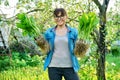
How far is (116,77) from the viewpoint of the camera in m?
9.92

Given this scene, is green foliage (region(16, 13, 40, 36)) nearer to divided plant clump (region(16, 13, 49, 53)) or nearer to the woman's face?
divided plant clump (region(16, 13, 49, 53))

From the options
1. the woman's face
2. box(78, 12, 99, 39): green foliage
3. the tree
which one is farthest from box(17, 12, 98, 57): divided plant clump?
the tree

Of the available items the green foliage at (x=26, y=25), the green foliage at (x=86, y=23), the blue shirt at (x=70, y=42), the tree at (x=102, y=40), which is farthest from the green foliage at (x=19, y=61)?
the green foliage at (x=86, y=23)

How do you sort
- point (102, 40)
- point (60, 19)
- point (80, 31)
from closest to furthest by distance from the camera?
1. point (60, 19)
2. point (80, 31)
3. point (102, 40)

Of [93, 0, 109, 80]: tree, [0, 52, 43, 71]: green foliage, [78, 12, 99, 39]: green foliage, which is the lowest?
[0, 52, 43, 71]: green foliage

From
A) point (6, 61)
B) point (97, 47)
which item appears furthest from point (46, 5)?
point (6, 61)

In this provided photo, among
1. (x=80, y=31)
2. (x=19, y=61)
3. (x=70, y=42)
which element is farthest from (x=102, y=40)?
(x=19, y=61)

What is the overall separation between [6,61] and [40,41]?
310 inches

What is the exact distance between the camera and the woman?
5.85 meters

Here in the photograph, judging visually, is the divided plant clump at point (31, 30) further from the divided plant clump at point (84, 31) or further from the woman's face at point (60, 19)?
the divided plant clump at point (84, 31)

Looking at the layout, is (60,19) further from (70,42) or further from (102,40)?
(102,40)

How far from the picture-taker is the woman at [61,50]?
5.85 metres

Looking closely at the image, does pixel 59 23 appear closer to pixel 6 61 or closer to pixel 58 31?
pixel 58 31

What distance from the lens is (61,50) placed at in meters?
5.86
